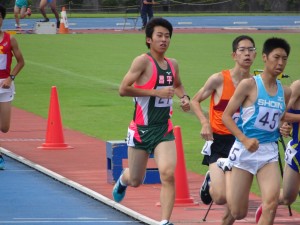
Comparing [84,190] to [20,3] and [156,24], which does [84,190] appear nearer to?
[156,24]

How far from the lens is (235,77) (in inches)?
455

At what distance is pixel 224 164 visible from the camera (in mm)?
10609

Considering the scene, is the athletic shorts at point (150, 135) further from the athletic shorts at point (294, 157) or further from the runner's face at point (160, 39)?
the athletic shorts at point (294, 157)

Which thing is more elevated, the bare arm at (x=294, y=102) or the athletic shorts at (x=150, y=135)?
the bare arm at (x=294, y=102)

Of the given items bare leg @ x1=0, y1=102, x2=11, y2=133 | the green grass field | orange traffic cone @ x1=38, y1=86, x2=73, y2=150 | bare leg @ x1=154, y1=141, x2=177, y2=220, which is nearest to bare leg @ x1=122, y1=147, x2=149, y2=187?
bare leg @ x1=154, y1=141, x2=177, y2=220

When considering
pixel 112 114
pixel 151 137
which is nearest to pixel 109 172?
pixel 151 137

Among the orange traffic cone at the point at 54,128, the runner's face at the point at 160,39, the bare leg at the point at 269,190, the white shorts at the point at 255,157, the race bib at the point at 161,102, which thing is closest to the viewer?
the bare leg at the point at 269,190

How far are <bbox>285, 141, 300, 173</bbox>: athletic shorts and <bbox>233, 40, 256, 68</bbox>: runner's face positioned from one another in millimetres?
958

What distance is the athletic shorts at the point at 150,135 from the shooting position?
462 inches

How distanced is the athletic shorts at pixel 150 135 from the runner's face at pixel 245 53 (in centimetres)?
102

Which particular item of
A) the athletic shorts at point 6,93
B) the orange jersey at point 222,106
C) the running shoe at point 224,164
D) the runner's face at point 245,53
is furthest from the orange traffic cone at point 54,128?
the running shoe at point 224,164

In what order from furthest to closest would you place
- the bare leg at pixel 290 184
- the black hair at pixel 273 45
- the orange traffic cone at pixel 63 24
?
the orange traffic cone at pixel 63 24 < the bare leg at pixel 290 184 < the black hair at pixel 273 45

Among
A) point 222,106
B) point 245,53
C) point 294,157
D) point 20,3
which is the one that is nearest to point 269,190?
point 294,157

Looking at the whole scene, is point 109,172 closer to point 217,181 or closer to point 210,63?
point 217,181
